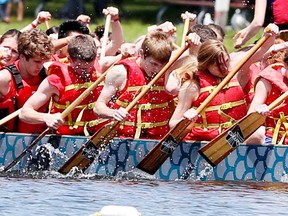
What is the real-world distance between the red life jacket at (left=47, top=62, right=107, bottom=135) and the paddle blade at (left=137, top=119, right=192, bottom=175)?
2.28 feet

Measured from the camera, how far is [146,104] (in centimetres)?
1036

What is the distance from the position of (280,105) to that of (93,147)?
1422mm

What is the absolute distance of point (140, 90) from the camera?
10.3 metres

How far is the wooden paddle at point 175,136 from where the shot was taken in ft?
32.2

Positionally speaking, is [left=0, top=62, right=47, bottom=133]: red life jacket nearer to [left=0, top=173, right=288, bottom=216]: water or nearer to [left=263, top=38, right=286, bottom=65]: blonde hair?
[left=0, top=173, right=288, bottom=216]: water

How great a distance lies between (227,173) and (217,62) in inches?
32.1

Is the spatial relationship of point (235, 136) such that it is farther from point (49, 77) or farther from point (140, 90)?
point (49, 77)

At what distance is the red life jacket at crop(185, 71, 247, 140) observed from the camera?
1008 cm

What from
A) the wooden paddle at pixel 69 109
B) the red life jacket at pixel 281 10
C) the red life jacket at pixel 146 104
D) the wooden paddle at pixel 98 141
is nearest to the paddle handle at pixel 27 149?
the wooden paddle at pixel 69 109

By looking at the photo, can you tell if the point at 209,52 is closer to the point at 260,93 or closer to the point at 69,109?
the point at 260,93

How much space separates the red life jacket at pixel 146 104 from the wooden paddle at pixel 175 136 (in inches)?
16.4

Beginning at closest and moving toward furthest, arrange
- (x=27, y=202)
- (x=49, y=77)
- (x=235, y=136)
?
(x=27, y=202) < (x=235, y=136) < (x=49, y=77)

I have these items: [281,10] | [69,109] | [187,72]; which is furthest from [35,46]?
[281,10]

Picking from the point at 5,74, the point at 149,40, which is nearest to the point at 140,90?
the point at 149,40
